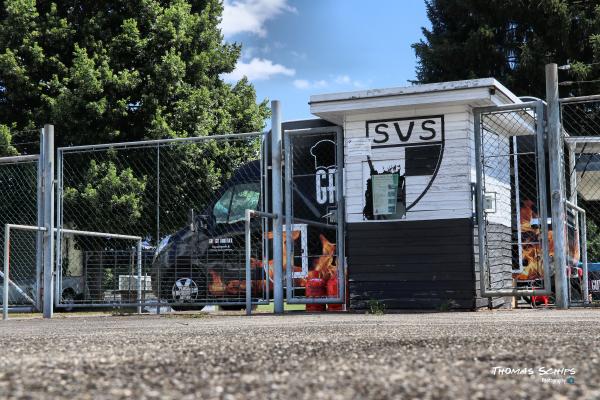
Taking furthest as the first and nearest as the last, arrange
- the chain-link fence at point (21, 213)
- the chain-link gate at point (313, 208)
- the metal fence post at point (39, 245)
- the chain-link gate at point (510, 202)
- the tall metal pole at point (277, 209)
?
the chain-link fence at point (21, 213)
the chain-link gate at point (313, 208)
the metal fence post at point (39, 245)
the tall metal pole at point (277, 209)
the chain-link gate at point (510, 202)

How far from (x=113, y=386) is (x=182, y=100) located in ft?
→ 59.2

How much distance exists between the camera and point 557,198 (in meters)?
9.45

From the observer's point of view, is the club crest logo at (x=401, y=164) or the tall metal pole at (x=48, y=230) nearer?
the club crest logo at (x=401, y=164)

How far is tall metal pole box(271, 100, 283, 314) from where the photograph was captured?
10.3m

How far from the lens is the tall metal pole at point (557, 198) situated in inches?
371

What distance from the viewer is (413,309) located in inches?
394

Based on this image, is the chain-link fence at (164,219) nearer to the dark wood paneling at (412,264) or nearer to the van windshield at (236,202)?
the van windshield at (236,202)

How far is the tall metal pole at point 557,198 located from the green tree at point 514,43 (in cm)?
1539

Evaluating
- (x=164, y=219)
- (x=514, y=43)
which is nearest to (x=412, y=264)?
(x=164, y=219)

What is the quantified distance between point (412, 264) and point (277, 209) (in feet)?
6.38

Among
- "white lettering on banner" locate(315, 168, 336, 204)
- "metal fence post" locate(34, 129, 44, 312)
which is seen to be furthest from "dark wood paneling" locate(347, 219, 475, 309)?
"metal fence post" locate(34, 129, 44, 312)

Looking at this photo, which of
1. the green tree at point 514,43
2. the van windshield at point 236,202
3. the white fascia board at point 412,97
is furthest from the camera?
the green tree at point 514,43

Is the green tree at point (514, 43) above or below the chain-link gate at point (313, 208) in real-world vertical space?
above

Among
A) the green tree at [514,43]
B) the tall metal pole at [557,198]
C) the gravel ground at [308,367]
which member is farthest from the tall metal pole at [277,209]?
the green tree at [514,43]
